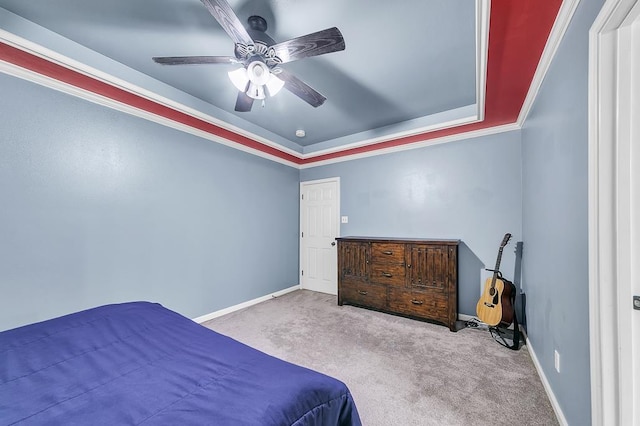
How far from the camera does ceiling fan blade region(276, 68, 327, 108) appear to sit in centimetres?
191

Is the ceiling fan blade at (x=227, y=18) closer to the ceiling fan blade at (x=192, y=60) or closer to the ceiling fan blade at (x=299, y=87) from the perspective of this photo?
the ceiling fan blade at (x=192, y=60)

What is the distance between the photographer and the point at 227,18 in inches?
55.1

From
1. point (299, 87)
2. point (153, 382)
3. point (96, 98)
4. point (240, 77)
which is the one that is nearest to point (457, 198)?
point (299, 87)

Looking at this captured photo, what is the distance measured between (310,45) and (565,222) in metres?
1.86

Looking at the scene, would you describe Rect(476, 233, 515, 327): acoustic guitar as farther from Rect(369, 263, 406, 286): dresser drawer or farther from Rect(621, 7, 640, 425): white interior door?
Rect(621, 7, 640, 425): white interior door

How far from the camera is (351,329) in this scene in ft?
9.20

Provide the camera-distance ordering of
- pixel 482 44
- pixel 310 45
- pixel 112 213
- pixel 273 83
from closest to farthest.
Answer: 1. pixel 310 45
2. pixel 482 44
3. pixel 273 83
4. pixel 112 213

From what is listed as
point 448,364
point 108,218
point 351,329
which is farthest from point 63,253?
point 448,364

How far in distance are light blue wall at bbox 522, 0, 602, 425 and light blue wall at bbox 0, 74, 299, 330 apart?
329cm

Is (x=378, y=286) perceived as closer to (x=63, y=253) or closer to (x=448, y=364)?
(x=448, y=364)

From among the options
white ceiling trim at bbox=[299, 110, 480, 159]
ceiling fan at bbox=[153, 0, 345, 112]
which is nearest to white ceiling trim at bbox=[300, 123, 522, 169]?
white ceiling trim at bbox=[299, 110, 480, 159]

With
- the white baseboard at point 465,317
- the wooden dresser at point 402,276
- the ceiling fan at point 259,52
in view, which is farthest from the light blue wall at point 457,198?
the ceiling fan at point 259,52

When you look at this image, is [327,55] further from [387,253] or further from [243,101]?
[387,253]

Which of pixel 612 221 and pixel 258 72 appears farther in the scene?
pixel 258 72
